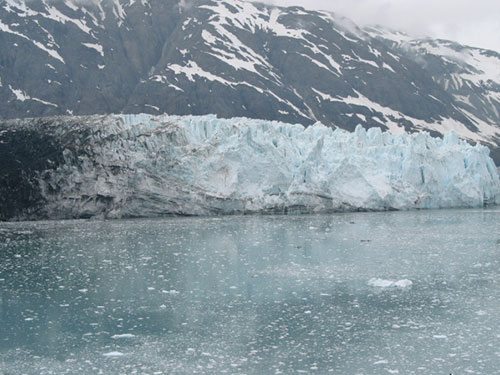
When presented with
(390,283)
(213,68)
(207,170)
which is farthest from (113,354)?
(213,68)

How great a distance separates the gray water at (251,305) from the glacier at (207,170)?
6692 mm

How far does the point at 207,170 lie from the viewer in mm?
24734

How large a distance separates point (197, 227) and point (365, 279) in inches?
414

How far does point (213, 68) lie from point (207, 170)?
60.0 meters

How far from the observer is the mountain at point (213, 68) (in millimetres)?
76875

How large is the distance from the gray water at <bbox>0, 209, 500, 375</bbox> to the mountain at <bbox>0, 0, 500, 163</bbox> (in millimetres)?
60776

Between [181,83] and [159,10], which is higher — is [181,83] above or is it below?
below

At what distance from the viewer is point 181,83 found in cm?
7900

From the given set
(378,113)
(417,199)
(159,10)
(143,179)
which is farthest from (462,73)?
(143,179)

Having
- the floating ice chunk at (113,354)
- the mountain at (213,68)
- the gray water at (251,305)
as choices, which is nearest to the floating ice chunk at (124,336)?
the gray water at (251,305)

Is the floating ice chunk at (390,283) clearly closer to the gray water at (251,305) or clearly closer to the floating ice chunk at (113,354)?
the gray water at (251,305)

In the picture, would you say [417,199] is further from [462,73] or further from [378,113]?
[462,73]

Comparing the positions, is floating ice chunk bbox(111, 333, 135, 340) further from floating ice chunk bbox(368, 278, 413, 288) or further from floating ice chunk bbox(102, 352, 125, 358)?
floating ice chunk bbox(368, 278, 413, 288)

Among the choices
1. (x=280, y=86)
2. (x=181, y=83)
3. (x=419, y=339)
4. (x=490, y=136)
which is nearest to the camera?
(x=419, y=339)
